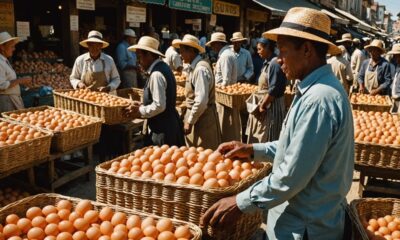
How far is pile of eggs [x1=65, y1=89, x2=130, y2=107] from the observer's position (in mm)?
5855

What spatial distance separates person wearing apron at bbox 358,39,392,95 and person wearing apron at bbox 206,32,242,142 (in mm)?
3106

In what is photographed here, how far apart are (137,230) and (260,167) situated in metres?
1.18

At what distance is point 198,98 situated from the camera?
4.97m

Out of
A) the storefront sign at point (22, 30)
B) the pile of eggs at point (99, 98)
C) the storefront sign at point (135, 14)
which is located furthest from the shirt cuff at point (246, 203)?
the storefront sign at point (135, 14)

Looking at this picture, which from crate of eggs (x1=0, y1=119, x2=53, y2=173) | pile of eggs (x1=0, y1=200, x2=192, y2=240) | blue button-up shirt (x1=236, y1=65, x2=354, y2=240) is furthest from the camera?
crate of eggs (x1=0, y1=119, x2=53, y2=173)

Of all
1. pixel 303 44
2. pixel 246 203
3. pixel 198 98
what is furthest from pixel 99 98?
pixel 303 44

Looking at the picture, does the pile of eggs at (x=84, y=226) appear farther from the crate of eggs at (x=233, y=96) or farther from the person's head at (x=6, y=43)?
the crate of eggs at (x=233, y=96)

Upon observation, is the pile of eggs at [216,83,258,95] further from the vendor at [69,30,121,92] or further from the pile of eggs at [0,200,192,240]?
the pile of eggs at [0,200,192,240]

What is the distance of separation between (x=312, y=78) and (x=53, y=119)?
13.6 feet

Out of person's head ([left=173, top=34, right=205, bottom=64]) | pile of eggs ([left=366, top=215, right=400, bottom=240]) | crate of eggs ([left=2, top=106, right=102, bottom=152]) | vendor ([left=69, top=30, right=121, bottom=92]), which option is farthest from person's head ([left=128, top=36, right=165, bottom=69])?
pile of eggs ([left=366, top=215, right=400, bottom=240])

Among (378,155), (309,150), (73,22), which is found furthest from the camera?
(73,22)

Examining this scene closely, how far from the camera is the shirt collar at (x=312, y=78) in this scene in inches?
79.0

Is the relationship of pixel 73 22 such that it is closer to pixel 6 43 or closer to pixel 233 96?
pixel 6 43

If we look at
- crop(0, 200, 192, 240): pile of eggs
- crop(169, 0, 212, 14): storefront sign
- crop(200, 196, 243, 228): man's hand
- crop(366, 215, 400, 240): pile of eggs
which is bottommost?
crop(366, 215, 400, 240): pile of eggs
